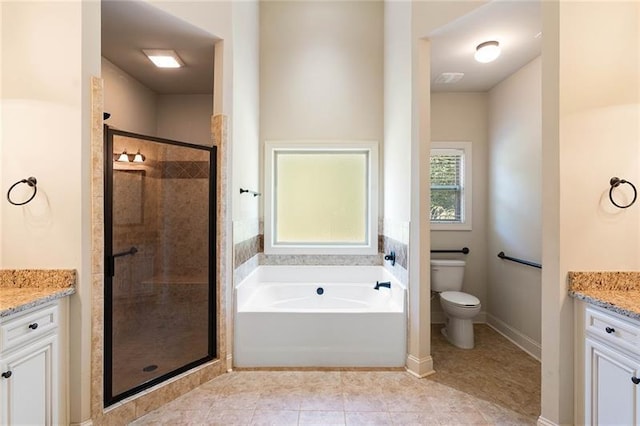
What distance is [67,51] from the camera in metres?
1.61

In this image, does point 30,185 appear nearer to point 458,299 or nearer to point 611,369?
point 611,369

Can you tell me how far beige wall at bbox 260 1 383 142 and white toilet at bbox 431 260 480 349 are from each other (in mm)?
1646

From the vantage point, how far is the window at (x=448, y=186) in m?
3.46

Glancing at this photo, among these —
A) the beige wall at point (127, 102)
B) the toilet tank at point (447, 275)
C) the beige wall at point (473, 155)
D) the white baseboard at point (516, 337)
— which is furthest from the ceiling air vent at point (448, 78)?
the beige wall at point (127, 102)

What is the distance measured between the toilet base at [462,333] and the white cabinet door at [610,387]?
1.30 meters

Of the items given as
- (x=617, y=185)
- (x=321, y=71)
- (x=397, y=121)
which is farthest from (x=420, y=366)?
(x=321, y=71)

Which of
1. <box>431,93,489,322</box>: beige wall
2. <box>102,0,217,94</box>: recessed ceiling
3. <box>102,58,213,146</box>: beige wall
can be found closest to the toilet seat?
<box>431,93,489,322</box>: beige wall

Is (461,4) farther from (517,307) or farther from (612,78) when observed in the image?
(517,307)

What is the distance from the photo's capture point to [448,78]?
3.06 meters

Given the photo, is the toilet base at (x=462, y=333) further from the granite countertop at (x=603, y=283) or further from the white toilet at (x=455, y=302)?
the granite countertop at (x=603, y=283)

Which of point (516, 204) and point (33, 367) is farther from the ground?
point (516, 204)

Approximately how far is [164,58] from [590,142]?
3217 mm

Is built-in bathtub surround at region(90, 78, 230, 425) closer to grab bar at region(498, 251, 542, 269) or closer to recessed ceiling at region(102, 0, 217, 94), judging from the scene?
recessed ceiling at region(102, 0, 217, 94)

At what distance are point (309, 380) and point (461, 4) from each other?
9.78 ft
